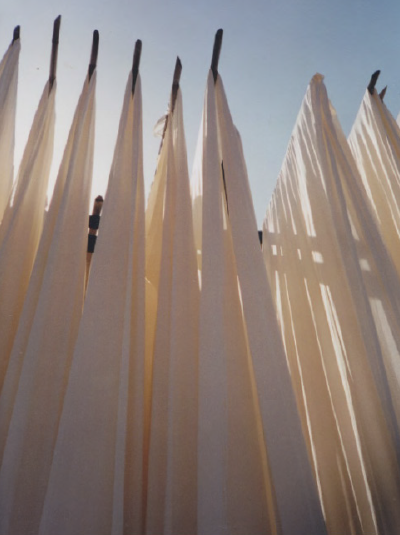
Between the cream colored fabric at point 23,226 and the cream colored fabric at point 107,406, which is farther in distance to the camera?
the cream colored fabric at point 23,226

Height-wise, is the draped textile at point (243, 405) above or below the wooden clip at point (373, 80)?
below

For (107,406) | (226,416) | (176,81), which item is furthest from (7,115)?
(226,416)

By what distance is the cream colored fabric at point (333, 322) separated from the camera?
2.64 ft

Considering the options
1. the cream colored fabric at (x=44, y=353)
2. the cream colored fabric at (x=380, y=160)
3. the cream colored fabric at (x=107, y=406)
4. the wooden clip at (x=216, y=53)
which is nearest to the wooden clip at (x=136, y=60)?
the wooden clip at (x=216, y=53)

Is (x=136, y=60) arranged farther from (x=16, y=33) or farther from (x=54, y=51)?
(x=16, y=33)

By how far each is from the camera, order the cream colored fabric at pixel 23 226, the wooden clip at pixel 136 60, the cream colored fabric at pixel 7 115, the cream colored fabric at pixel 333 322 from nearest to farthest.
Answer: the cream colored fabric at pixel 333 322
the cream colored fabric at pixel 23 226
the cream colored fabric at pixel 7 115
the wooden clip at pixel 136 60

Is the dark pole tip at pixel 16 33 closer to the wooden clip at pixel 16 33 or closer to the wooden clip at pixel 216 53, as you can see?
the wooden clip at pixel 16 33

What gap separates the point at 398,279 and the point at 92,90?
4.16ft

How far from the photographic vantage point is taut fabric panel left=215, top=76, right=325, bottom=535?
0.69m

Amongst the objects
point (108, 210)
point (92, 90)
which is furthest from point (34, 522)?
point (92, 90)

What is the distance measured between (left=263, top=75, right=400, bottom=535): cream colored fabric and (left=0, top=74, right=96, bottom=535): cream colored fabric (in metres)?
0.64

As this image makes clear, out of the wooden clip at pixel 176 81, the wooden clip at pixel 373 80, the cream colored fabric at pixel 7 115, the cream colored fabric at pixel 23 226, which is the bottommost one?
the cream colored fabric at pixel 23 226

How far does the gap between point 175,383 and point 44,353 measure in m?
0.32

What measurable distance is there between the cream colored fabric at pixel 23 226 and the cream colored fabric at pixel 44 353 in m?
0.09
